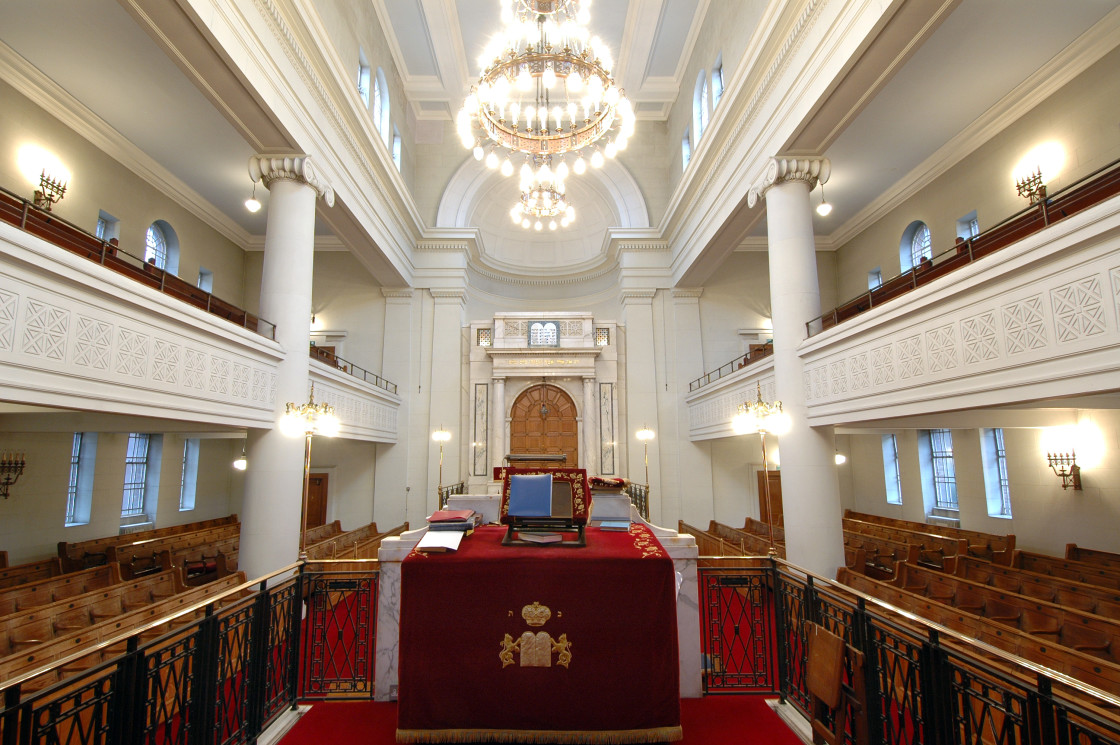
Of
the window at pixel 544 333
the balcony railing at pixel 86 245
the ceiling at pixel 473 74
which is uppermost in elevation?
the ceiling at pixel 473 74

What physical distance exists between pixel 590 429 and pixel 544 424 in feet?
4.64

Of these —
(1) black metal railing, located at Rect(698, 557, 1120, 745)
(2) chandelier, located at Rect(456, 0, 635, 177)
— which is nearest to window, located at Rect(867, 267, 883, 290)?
(2) chandelier, located at Rect(456, 0, 635, 177)

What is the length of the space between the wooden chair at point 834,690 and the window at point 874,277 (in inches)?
587

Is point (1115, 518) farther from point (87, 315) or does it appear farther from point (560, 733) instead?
point (87, 315)

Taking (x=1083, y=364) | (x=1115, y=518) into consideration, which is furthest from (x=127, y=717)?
(x=1115, y=518)

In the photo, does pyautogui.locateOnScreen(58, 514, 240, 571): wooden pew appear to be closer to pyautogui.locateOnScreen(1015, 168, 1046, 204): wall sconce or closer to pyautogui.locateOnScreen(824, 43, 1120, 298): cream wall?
pyautogui.locateOnScreen(824, 43, 1120, 298): cream wall

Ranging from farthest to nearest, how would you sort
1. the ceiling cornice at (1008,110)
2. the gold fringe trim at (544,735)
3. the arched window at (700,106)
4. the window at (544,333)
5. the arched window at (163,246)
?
1. the window at (544,333)
2. the arched window at (700,106)
3. the arched window at (163,246)
4. the ceiling cornice at (1008,110)
5. the gold fringe trim at (544,735)

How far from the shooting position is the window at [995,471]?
12.5 metres

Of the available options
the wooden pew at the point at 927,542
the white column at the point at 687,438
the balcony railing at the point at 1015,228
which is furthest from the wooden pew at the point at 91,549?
the wooden pew at the point at 927,542

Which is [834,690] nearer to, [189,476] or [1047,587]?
[1047,587]

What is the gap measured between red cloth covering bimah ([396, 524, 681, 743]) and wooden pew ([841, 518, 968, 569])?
8.88 metres

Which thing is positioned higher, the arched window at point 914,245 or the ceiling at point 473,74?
the ceiling at point 473,74

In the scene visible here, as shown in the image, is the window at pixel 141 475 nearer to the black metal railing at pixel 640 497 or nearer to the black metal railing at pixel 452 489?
the black metal railing at pixel 452 489

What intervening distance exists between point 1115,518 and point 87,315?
51.7 feet
